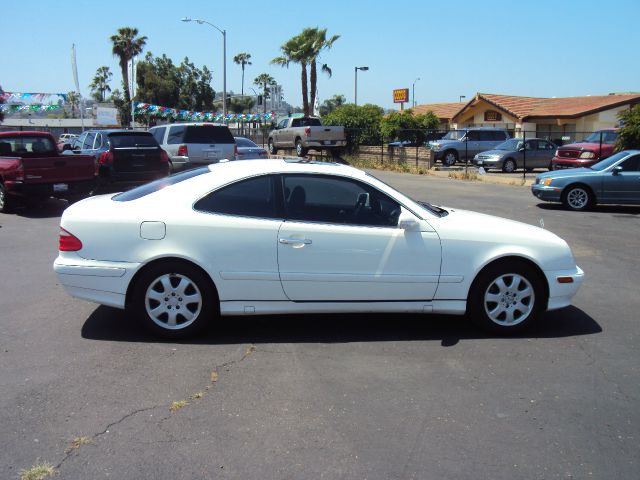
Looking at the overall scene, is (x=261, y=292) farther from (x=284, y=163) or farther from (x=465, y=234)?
(x=465, y=234)

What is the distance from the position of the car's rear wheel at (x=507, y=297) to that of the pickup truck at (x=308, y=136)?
21908mm

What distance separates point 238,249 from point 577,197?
36.9 feet

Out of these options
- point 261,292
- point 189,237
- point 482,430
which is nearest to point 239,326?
point 261,292

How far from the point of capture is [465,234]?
5234 millimetres

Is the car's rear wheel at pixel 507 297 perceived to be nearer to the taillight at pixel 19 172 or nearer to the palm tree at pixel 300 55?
the taillight at pixel 19 172

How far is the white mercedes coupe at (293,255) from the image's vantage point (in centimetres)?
505

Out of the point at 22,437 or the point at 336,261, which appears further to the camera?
the point at 336,261

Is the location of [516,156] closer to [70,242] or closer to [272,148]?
[272,148]

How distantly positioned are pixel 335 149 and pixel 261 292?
24280mm

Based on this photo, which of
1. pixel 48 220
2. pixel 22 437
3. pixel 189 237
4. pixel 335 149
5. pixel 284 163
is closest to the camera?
pixel 22 437

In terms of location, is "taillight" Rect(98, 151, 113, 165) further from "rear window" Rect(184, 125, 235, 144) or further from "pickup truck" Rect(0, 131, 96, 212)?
"rear window" Rect(184, 125, 235, 144)

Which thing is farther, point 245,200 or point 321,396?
point 245,200

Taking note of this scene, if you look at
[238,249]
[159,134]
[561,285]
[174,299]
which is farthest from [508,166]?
[174,299]

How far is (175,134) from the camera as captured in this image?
663 inches
